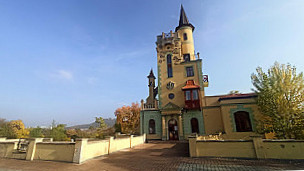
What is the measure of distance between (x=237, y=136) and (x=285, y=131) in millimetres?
5756

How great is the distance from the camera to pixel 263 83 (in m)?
14.8

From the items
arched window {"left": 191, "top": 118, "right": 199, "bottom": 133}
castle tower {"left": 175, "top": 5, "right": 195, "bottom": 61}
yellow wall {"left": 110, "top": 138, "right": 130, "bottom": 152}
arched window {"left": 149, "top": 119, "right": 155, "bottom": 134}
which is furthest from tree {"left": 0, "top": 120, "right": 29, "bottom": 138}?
castle tower {"left": 175, "top": 5, "right": 195, "bottom": 61}

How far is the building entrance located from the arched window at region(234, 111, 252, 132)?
7957 mm

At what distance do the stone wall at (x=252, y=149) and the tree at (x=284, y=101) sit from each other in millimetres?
4576

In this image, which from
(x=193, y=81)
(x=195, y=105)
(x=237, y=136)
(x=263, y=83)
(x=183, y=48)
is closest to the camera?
(x=263, y=83)

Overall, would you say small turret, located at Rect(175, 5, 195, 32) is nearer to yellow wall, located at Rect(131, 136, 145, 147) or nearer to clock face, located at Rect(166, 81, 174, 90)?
clock face, located at Rect(166, 81, 174, 90)

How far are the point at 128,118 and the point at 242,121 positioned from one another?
23963 mm

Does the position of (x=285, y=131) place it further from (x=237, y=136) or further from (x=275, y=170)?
(x=275, y=170)

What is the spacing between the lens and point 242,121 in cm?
1798

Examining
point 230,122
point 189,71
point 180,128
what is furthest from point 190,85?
point 230,122

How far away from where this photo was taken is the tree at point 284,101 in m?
12.1

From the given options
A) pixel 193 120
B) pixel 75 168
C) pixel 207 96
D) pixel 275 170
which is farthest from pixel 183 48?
pixel 75 168

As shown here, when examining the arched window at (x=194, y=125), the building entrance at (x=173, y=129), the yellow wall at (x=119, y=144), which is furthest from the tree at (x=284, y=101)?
the yellow wall at (x=119, y=144)

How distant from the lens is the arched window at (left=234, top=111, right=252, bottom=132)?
58.1 feet
